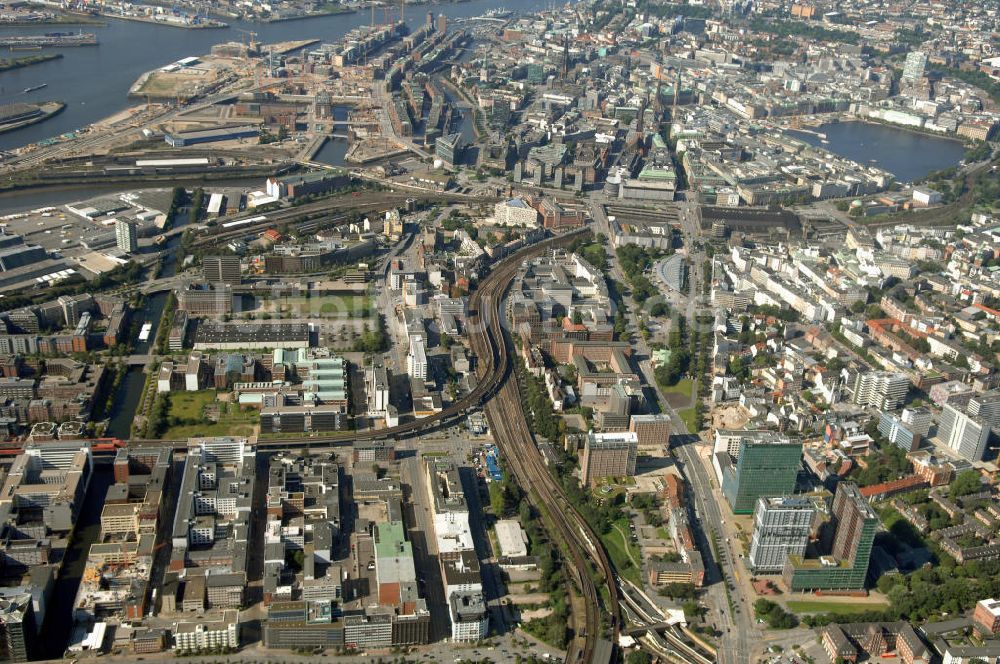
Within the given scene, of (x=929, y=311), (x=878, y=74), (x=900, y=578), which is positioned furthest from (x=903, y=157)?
(x=900, y=578)

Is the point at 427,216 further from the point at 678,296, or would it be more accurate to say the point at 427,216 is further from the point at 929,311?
the point at 929,311

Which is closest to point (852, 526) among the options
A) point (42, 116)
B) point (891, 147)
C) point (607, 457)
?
point (607, 457)

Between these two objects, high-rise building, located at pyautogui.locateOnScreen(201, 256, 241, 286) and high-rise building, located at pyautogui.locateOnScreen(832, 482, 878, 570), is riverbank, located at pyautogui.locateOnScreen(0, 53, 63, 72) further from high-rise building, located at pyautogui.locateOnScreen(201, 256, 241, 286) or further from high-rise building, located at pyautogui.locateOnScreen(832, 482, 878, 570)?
high-rise building, located at pyautogui.locateOnScreen(832, 482, 878, 570)

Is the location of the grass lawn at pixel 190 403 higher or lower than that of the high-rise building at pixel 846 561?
lower

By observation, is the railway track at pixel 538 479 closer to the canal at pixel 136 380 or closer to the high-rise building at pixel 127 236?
the canal at pixel 136 380

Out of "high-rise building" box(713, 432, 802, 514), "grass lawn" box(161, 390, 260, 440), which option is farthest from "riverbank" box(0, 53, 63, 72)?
"high-rise building" box(713, 432, 802, 514)

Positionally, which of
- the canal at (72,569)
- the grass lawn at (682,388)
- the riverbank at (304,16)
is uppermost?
the riverbank at (304,16)

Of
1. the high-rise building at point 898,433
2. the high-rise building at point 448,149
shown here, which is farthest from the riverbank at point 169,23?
the high-rise building at point 898,433
